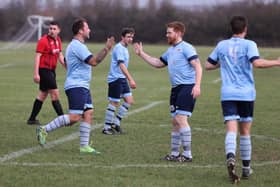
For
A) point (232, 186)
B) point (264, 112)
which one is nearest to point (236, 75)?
point (232, 186)

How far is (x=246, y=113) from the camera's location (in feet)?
26.5

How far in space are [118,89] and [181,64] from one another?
3247 millimetres

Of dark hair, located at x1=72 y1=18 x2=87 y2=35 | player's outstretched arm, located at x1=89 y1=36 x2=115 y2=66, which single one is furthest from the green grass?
dark hair, located at x1=72 y1=18 x2=87 y2=35

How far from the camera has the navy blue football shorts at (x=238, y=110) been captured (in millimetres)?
7992

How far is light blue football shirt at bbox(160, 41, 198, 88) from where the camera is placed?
362 inches

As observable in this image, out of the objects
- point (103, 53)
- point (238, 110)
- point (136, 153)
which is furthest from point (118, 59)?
point (238, 110)

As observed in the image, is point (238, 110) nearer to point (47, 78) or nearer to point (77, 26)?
point (77, 26)

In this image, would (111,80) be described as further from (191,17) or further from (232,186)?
(191,17)

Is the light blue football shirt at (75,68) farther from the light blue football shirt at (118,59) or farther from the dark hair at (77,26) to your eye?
the light blue football shirt at (118,59)

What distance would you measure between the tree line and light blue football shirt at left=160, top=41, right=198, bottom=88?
204 feet

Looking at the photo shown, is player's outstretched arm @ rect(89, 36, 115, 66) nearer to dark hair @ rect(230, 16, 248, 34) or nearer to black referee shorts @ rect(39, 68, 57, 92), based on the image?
dark hair @ rect(230, 16, 248, 34)

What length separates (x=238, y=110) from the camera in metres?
8.09

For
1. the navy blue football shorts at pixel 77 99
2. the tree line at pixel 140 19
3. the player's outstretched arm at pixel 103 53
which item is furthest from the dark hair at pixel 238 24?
the tree line at pixel 140 19

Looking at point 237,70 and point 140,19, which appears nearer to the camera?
point 237,70
